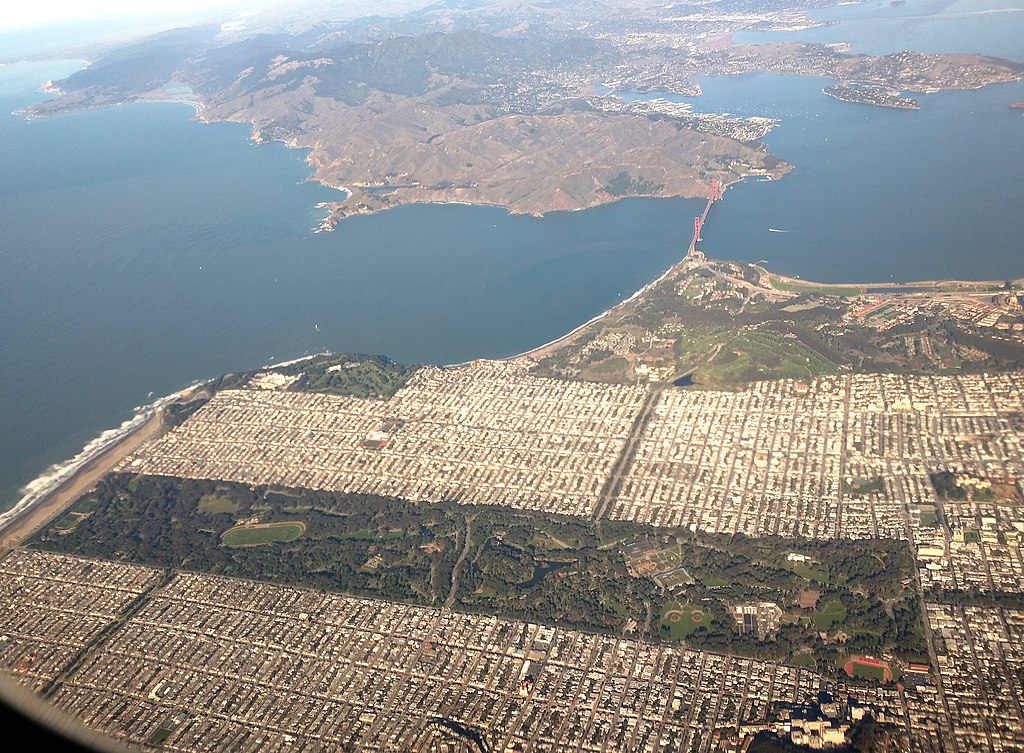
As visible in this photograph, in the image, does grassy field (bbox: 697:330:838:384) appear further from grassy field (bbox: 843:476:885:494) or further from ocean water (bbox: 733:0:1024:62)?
ocean water (bbox: 733:0:1024:62)

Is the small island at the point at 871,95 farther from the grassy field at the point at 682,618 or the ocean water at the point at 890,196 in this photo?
the grassy field at the point at 682,618

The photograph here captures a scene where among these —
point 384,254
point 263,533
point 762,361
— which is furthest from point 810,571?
point 384,254

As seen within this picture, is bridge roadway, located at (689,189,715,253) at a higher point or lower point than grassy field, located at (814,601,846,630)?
higher

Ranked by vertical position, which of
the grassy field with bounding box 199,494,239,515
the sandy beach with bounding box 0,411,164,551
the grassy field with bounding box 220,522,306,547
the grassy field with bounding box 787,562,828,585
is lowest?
Answer: the grassy field with bounding box 787,562,828,585

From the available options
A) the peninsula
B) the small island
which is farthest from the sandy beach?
the small island

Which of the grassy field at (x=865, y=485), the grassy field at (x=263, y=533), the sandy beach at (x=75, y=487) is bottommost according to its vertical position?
the grassy field at (x=263, y=533)

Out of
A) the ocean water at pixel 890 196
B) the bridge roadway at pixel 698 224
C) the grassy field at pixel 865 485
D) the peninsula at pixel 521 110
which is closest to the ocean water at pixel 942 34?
the peninsula at pixel 521 110

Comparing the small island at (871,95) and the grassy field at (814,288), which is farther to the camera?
the small island at (871,95)
